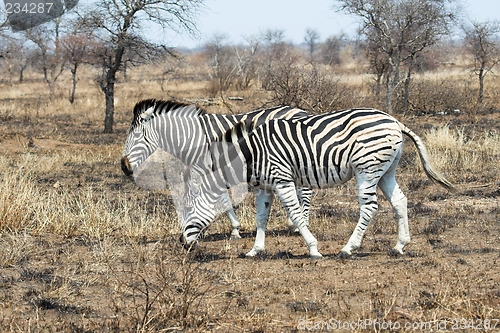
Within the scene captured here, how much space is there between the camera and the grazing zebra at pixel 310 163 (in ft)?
21.9

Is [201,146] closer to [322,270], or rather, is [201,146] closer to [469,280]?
[322,270]

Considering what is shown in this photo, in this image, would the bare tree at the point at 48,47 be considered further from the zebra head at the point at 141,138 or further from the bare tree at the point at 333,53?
the zebra head at the point at 141,138

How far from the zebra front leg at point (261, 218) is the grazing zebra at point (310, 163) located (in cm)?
1

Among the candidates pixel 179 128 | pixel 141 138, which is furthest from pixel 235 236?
pixel 141 138

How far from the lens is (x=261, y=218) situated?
276 inches

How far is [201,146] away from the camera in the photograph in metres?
8.58

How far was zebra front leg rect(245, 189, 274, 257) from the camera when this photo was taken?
22.9 ft

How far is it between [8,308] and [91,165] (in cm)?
941

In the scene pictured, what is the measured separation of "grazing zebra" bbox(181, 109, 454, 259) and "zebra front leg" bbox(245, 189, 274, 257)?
0.01 m

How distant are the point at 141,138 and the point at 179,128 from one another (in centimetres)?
58

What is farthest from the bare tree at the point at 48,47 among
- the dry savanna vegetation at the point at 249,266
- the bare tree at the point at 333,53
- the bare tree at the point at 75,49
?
the dry savanna vegetation at the point at 249,266

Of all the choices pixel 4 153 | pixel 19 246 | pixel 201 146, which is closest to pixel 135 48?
pixel 4 153

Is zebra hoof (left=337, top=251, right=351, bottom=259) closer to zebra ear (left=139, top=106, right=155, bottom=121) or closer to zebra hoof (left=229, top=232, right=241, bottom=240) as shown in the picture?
zebra hoof (left=229, top=232, right=241, bottom=240)

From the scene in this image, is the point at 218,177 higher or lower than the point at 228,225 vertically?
higher
